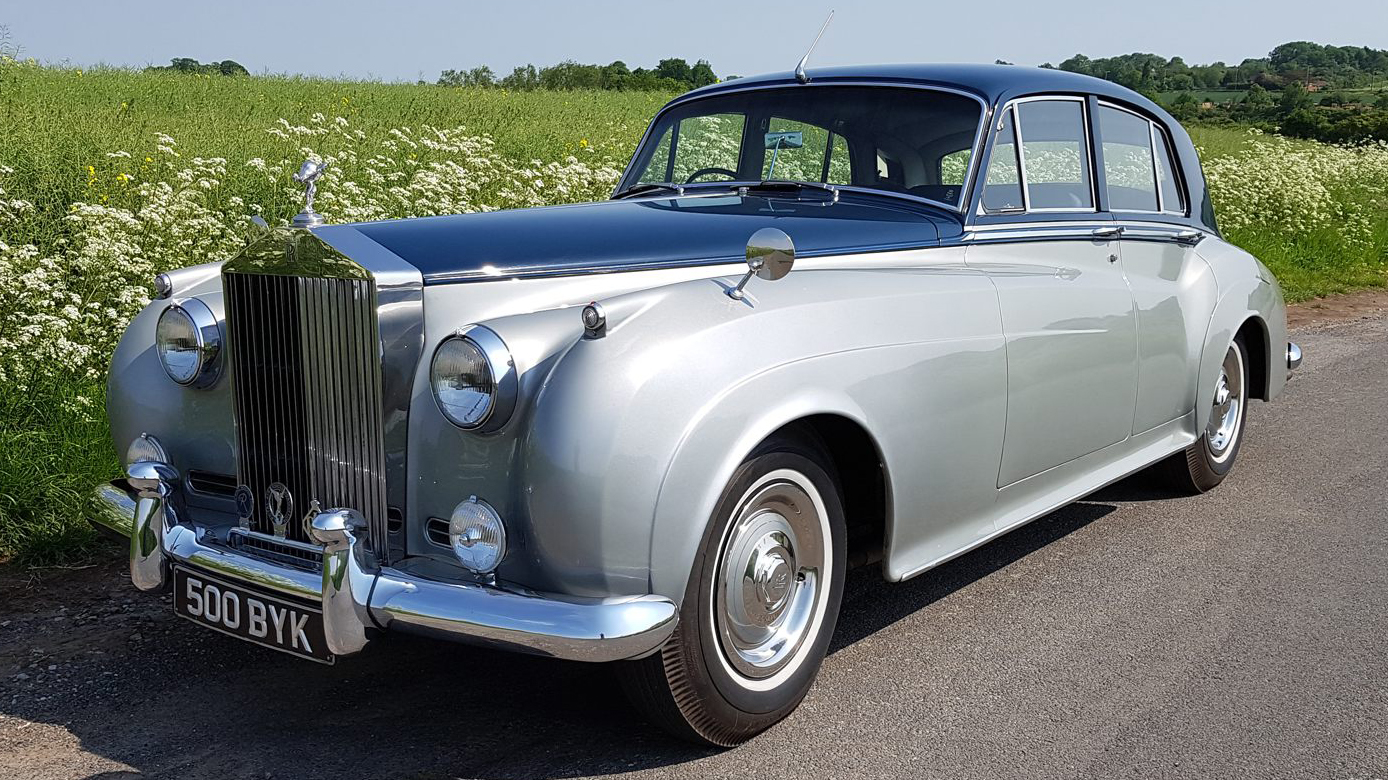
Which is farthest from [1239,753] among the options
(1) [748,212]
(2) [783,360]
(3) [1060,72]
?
(3) [1060,72]

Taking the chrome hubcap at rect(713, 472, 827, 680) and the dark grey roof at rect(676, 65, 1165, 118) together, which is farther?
the dark grey roof at rect(676, 65, 1165, 118)

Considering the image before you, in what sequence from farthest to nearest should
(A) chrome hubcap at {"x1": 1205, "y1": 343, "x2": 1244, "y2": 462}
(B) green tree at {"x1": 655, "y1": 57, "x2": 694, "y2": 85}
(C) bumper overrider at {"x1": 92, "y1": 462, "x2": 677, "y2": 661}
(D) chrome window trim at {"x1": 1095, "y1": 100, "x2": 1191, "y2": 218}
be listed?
(B) green tree at {"x1": 655, "y1": 57, "x2": 694, "y2": 85} → (A) chrome hubcap at {"x1": 1205, "y1": 343, "x2": 1244, "y2": 462} → (D) chrome window trim at {"x1": 1095, "y1": 100, "x2": 1191, "y2": 218} → (C) bumper overrider at {"x1": 92, "y1": 462, "x2": 677, "y2": 661}

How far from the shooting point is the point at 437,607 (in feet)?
7.86

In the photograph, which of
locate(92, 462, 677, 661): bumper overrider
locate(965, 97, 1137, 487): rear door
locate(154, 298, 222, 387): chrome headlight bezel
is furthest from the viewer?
locate(965, 97, 1137, 487): rear door

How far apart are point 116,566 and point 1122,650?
3094mm

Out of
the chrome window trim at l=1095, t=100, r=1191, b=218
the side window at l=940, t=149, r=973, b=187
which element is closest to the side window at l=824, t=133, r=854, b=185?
the side window at l=940, t=149, r=973, b=187

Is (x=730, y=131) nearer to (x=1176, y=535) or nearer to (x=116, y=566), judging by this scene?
(x=1176, y=535)

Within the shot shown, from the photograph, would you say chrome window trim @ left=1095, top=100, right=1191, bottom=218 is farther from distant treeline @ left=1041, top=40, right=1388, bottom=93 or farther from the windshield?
distant treeline @ left=1041, top=40, right=1388, bottom=93

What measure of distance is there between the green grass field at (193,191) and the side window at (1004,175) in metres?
3.15

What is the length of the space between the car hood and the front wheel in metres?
0.61

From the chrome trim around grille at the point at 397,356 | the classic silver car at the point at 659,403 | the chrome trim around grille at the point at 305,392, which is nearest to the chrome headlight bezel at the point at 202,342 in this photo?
the classic silver car at the point at 659,403

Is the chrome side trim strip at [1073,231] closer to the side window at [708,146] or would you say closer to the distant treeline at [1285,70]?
the side window at [708,146]

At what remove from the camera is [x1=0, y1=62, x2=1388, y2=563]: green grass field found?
4.61 meters

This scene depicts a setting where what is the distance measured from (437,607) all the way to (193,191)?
4205mm
